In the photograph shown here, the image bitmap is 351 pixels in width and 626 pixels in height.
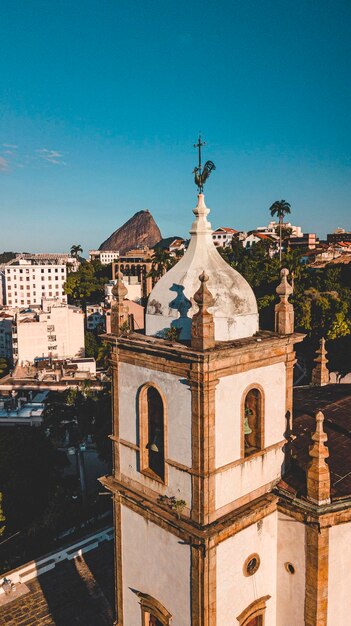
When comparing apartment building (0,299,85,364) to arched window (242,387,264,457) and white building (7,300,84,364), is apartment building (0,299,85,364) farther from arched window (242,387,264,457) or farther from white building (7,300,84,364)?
arched window (242,387,264,457)

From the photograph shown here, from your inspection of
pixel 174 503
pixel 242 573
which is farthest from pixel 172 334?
pixel 242 573

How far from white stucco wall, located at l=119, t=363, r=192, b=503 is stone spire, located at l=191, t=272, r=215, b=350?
1.15 meters

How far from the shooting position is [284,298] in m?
11.9

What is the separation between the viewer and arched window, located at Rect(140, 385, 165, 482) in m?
11.6

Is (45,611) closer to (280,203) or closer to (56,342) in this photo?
(56,342)

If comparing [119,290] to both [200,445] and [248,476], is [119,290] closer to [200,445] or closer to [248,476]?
[200,445]

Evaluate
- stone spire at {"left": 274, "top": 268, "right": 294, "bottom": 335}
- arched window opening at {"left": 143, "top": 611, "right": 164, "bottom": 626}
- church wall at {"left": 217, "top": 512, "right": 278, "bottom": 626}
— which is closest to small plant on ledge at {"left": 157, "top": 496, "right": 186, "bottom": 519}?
church wall at {"left": 217, "top": 512, "right": 278, "bottom": 626}

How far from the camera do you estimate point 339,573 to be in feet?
37.3

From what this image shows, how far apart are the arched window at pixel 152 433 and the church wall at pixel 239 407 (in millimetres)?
1650

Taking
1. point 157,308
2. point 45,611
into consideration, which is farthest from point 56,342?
point 157,308

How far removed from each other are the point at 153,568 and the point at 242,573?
2254 millimetres

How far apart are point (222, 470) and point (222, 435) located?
2.64 feet

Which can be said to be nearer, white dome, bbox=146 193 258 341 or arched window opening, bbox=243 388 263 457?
white dome, bbox=146 193 258 341

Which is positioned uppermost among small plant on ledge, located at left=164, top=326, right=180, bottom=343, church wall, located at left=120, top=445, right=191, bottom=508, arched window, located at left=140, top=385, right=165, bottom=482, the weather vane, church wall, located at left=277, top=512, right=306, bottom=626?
the weather vane
